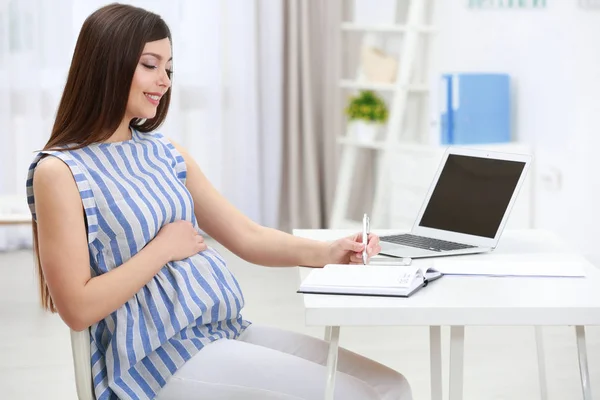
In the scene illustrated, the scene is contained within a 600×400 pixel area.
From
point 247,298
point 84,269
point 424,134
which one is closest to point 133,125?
point 84,269

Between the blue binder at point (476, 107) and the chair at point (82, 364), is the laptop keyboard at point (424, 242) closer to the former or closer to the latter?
the chair at point (82, 364)

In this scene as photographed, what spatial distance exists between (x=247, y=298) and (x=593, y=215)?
1453mm

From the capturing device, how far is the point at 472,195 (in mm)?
2102

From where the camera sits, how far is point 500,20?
4.25 meters

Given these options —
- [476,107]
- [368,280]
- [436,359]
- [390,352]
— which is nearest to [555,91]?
[476,107]

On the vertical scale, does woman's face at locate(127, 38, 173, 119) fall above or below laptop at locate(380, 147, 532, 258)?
above

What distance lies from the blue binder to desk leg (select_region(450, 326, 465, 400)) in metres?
2.68

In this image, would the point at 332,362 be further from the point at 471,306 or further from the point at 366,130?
the point at 366,130

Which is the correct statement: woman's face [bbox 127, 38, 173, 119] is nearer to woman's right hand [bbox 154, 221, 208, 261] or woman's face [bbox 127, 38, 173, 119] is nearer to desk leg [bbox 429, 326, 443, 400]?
woman's right hand [bbox 154, 221, 208, 261]

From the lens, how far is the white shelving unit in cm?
455

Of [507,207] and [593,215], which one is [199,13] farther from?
[507,207]

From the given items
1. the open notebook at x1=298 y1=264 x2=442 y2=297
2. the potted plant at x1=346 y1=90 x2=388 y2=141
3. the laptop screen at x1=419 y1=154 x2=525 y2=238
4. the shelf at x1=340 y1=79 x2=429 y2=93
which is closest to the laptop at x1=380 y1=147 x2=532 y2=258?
the laptop screen at x1=419 y1=154 x2=525 y2=238

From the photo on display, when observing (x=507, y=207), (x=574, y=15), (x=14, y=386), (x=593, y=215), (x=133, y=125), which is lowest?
(x=14, y=386)

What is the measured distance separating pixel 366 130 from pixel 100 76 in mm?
3283
